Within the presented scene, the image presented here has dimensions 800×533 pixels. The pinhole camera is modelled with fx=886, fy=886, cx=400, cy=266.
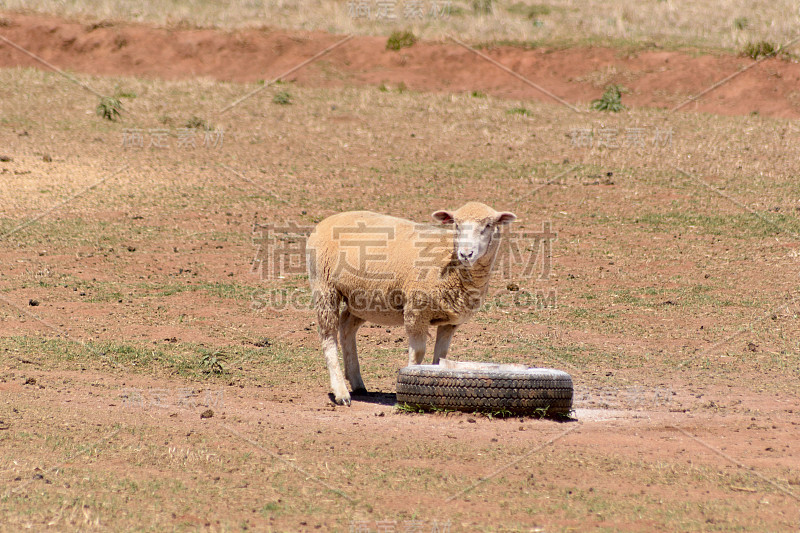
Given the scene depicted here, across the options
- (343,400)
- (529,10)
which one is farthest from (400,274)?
(529,10)

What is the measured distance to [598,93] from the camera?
97.1 ft

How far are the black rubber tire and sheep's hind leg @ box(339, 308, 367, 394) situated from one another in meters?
1.50

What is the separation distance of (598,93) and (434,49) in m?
6.96

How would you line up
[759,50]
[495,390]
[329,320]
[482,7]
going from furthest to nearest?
[482,7] < [759,50] < [329,320] < [495,390]

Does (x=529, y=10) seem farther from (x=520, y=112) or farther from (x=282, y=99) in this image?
(x=282, y=99)

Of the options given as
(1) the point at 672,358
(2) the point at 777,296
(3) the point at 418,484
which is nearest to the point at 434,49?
(2) the point at 777,296

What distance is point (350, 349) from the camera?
9.66 m

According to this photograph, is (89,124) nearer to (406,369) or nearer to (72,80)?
(72,80)

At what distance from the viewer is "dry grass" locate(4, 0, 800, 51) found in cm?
3309

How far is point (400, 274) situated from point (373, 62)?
25.1 metres

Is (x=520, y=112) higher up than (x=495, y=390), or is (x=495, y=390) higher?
(x=520, y=112)

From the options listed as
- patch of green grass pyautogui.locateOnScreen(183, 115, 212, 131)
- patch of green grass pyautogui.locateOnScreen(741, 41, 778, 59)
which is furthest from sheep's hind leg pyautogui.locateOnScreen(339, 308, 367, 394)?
patch of green grass pyautogui.locateOnScreen(741, 41, 778, 59)

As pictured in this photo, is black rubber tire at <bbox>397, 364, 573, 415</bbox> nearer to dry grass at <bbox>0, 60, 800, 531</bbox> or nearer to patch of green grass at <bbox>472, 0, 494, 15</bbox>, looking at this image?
dry grass at <bbox>0, 60, 800, 531</bbox>

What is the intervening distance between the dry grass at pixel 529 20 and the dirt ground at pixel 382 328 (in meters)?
3.05
